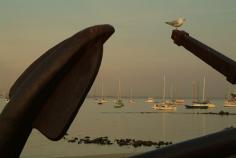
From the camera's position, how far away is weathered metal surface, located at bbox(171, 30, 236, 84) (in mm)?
4711

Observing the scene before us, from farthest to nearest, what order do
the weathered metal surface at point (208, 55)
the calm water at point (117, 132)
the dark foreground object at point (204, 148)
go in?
the calm water at point (117, 132) < the weathered metal surface at point (208, 55) < the dark foreground object at point (204, 148)

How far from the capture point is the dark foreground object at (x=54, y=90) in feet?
10.3

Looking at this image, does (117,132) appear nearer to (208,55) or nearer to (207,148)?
(208,55)

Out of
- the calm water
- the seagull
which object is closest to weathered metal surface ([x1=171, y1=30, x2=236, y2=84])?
the seagull

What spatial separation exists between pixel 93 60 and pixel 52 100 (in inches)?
17.7

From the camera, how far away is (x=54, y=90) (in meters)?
3.28

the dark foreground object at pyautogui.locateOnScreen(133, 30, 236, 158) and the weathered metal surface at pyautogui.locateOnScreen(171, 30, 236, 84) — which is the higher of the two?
the weathered metal surface at pyautogui.locateOnScreen(171, 30, 236, 84)

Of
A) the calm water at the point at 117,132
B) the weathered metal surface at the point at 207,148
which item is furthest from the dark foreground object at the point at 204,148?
the calm water at the point at 117,132

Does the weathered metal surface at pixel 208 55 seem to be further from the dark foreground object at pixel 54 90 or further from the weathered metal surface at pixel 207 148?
the dark foreground object at pixel 54 90

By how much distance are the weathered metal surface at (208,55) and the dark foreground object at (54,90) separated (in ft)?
6.57

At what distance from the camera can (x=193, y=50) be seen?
5.21 m

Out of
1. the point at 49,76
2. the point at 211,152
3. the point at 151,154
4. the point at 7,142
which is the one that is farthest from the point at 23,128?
the point at 211,152

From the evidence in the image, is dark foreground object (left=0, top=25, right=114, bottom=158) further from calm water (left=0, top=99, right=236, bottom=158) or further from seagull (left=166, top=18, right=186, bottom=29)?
calm water (left=0, top=99, right=236, bottom=158)

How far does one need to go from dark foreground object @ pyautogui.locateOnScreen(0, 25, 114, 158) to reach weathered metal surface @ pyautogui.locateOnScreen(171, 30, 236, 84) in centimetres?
200
